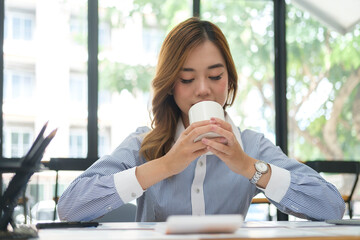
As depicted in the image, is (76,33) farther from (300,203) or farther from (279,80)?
(300,203)

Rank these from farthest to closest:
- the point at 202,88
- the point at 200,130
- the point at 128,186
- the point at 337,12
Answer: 1. the point at 337,12
2. the point at 202,88
3. the point at 128,186
4. the point at 200,130

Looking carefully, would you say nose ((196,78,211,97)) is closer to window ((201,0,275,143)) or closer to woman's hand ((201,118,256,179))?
woman's hand ((201,118,256,179))

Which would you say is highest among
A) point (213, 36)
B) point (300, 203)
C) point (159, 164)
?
point (213, 36)

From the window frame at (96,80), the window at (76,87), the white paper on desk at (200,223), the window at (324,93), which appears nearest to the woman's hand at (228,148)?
the white paper on desk at (200,223)

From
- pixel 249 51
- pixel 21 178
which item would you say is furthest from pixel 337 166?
pixel 249 51

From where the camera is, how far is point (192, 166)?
1482 millimetres

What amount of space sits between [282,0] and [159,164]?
3836 millimetres

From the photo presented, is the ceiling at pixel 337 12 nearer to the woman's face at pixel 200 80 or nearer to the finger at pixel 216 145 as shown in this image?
the woman's face at pixel 200 80

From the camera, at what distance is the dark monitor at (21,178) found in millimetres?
906

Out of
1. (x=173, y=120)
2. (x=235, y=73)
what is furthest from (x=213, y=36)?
(x=173, y=120)

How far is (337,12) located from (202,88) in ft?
12.6

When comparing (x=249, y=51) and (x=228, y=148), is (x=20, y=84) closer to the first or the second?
(x=249, y=51)

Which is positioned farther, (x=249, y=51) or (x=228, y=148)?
(x=249, y=51)

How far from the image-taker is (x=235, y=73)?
159 cm
